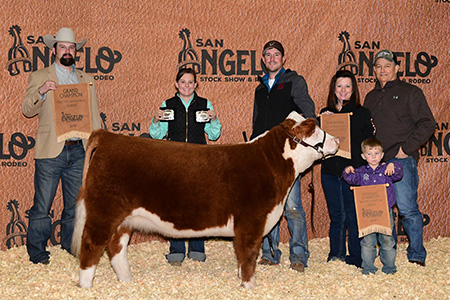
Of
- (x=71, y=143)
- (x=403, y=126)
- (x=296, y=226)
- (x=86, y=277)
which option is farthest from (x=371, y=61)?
(x=86, y=277)

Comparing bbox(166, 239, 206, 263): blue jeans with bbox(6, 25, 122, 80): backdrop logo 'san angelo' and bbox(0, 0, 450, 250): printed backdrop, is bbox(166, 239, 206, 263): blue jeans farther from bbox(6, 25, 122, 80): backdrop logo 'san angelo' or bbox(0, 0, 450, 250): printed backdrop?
bbox(6, 25, 122, 80): backdrop logo 'san angelo'

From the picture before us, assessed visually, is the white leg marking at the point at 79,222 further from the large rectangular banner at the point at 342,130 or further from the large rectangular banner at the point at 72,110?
the large rectangular banner at the point at 342,130

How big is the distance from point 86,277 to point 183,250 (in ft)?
4.69

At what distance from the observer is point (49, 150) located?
193 inches

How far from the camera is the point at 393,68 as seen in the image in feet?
16.8

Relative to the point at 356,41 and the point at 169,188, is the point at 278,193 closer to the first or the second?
the point at 169,188

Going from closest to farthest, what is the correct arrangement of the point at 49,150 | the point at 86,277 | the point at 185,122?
the point at 86,277 < the point at 49,150 < the point at 185,122

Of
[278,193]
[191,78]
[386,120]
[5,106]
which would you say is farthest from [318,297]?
[5,106]

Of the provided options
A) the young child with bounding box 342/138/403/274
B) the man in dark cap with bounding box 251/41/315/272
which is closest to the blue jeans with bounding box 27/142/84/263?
the man in dark cap with bounding box 251/41/315/272

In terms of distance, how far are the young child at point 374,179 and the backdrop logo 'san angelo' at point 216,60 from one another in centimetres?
214

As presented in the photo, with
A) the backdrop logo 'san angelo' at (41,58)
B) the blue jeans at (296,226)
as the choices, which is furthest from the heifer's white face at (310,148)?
the backdrop logo 'san angelo' at (41,58)

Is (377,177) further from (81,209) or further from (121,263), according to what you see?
(81,209)

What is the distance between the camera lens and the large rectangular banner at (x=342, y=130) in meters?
4.82

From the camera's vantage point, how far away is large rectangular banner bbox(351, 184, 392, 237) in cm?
455
